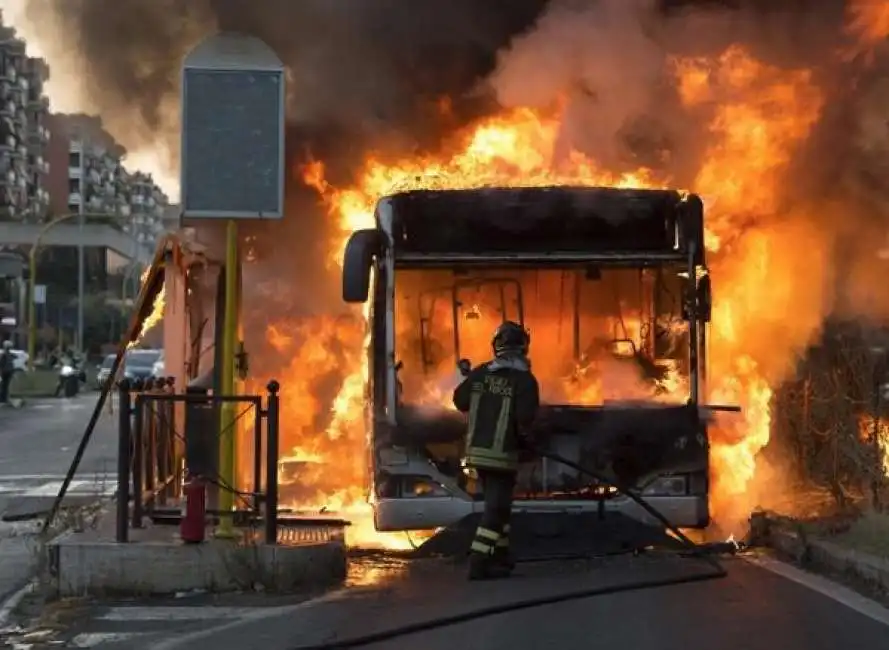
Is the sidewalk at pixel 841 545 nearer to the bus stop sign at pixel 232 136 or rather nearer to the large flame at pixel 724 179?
the large flame at pixel 724 179

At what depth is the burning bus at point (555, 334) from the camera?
27.1 feet

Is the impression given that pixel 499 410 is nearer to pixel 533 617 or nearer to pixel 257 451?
pixel 533 617

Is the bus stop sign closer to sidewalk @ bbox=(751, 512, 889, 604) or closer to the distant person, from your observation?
sidewalk @ bbox=(751, 512, 889, 604)

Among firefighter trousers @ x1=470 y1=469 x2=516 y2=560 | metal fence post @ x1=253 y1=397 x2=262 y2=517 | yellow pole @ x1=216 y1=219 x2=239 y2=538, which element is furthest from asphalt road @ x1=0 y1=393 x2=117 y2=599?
firefighter trousers @ x1=470 y1=469 x2=516 y2=560

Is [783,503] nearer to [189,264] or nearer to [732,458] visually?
[732,458]

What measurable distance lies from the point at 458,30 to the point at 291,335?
3.20 metres

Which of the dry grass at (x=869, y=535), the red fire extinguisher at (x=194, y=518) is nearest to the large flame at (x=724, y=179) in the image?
the dry grass at (x=869, y=535)

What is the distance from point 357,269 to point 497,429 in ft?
4.35

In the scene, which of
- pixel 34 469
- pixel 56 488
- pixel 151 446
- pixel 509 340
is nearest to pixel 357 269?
pixel 509 340

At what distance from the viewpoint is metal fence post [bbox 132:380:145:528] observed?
791 cm

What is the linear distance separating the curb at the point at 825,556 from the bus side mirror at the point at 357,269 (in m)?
3.30

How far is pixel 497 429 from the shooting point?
764 cm

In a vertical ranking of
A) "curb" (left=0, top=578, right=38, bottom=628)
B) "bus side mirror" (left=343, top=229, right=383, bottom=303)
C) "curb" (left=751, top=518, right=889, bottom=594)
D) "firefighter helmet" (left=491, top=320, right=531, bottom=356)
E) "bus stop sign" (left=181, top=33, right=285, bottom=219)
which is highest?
"bus stop sign" (left=181, top=33, right=285, bottom=219)

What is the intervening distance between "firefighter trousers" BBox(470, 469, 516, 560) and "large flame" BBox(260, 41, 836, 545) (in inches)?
115
